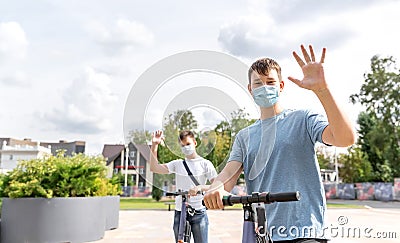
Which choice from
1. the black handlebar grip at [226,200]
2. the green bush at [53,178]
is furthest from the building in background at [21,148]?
the black handlebar grip at [226,200]

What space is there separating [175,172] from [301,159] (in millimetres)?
2154

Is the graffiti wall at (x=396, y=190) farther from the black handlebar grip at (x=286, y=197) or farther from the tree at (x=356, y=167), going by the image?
the black handlebar grip at (x=286, y=197)

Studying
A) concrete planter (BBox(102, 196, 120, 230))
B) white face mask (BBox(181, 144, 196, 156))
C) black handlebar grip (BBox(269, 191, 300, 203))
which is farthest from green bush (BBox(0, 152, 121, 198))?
black handlebar grip (BBox(269, 191, 300, 203))

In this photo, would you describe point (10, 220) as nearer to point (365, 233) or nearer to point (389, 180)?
point (365, 233)

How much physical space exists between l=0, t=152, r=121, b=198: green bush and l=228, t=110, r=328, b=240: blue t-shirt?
263 inches

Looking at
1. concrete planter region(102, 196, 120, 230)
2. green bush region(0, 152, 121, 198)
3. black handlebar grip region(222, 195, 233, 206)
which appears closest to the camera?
black handlebar grip region(222, 195, 233, 206)

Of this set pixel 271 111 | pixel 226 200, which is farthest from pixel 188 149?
pixel 226 200

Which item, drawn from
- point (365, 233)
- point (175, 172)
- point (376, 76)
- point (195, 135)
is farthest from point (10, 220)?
point (376, 76)

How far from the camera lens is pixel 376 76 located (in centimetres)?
Result: 3400

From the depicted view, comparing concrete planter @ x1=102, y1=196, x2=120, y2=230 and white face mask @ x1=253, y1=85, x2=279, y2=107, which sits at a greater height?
white face mask @ x1=253, y1=85, x2=279, y2=107

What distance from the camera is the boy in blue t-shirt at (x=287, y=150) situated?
6.15 feet

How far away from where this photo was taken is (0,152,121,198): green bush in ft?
26.2

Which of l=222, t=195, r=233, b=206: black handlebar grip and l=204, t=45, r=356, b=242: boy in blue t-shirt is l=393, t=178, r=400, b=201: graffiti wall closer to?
l=204, t=45, r=356, b=242: boy in blue t-shirt

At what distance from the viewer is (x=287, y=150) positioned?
2146 millimetres
